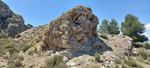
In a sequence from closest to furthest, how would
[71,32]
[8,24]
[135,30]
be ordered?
[71,32], [135,30], [8,24]

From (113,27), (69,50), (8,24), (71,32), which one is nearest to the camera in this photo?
(69,50)

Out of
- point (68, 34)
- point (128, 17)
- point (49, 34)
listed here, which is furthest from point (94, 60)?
point (128, 17)

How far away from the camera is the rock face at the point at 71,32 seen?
9062 mm

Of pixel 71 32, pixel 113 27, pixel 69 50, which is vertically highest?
pixel 113 27

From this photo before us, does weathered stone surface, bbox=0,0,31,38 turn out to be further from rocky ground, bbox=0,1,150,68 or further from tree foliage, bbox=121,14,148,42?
tree foliage, bbox=121,14,148,42

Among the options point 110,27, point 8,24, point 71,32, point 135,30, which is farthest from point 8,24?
point 135,30

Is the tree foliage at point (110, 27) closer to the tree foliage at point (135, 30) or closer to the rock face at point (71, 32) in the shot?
the tree foliage at point (135, 30)

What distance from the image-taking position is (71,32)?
9500 millimetres

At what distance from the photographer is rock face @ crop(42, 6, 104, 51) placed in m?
9.06

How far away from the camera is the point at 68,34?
916 cm

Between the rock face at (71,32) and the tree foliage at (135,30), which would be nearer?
the rock face at (71,32)

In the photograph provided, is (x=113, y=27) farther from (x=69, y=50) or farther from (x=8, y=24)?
(x=8, y=24)

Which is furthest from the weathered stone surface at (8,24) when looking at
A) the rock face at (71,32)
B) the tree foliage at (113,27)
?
the tree foliage at (113,27)

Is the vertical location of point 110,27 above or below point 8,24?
below
